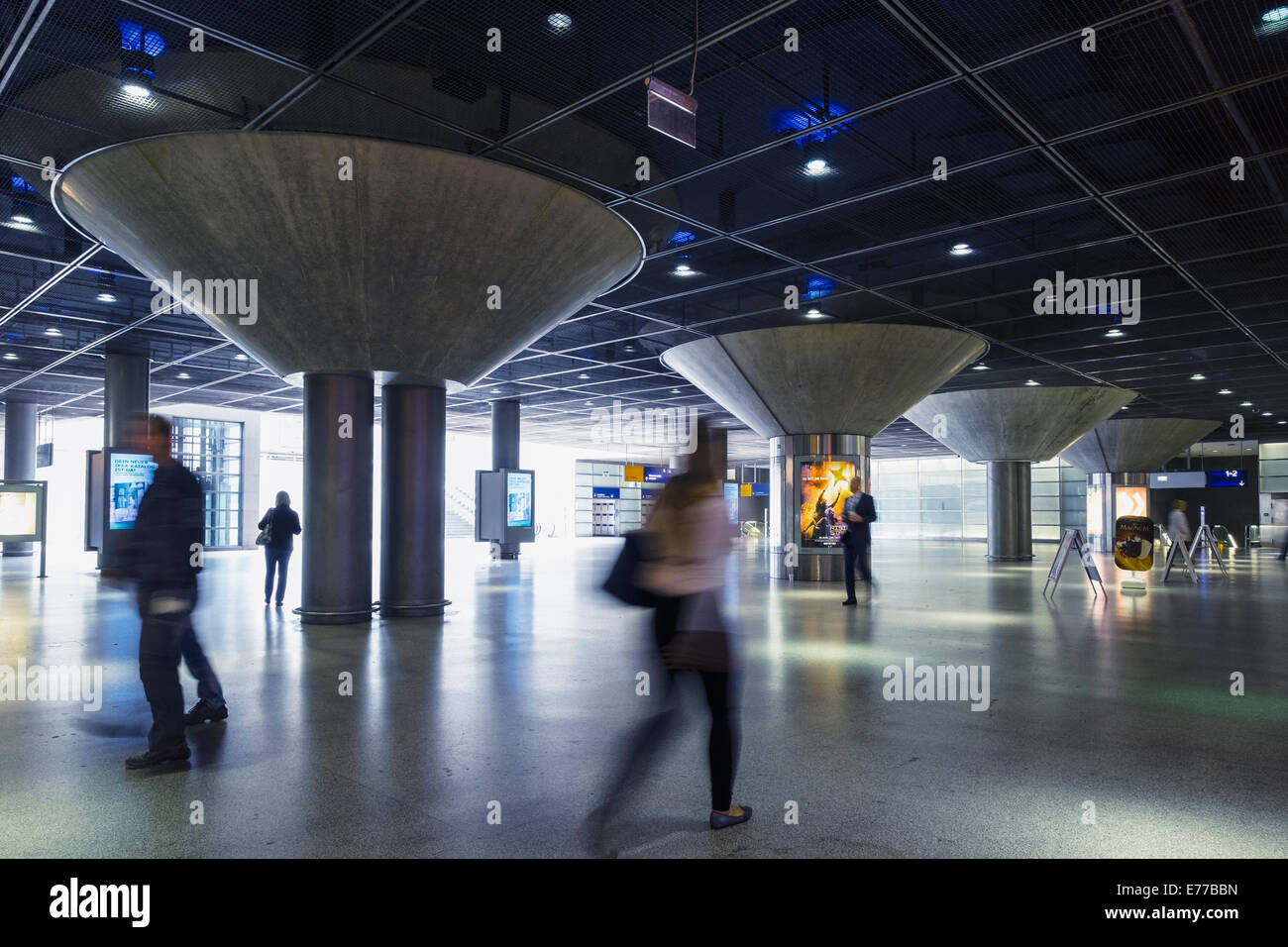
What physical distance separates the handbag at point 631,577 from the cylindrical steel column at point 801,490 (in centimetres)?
1663

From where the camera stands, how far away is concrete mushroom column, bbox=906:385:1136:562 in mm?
29203

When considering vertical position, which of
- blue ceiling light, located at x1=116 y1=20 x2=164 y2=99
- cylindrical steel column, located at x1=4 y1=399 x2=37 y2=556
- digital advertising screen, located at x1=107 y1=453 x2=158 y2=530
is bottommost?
digital advertising screen, located at x1=107 y1=453 x2=158 y2=530

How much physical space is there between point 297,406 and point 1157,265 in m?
32.7

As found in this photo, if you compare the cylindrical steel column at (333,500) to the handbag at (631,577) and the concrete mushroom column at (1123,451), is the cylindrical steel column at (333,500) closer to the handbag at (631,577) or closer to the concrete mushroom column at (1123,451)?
the handbag at (631,577)

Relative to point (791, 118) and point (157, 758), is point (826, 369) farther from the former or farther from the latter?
point (157, 758)

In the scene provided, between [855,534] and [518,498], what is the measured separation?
16.3m

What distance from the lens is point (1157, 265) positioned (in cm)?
1485

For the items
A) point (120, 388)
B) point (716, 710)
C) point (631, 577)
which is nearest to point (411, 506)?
point (631, 577)

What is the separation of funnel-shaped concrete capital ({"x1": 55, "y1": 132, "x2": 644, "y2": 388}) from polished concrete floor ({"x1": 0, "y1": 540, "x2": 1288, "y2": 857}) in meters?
4.30

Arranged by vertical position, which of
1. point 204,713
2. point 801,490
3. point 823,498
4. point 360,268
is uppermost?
point 360,268

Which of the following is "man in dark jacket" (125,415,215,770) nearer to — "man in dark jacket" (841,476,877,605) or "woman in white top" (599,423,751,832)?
"woman in white top" (599,423,751,832)

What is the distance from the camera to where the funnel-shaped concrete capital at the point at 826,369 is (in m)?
19.1

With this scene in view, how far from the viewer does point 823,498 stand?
20922 millimetres

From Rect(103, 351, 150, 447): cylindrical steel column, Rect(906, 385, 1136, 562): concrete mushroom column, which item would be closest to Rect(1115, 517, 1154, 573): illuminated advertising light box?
Rect(906, 385, 1136, 562): concrete mushroom column
